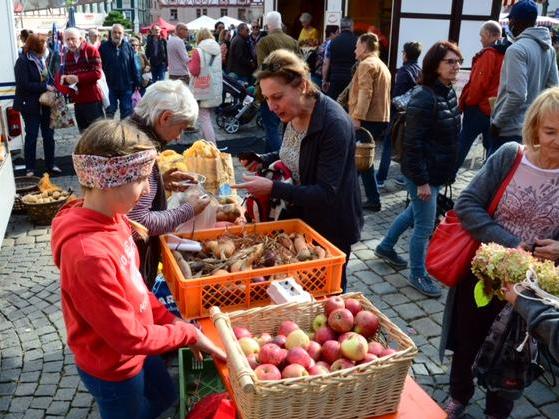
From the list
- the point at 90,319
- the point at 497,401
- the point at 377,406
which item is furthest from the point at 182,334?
the point at 497,401

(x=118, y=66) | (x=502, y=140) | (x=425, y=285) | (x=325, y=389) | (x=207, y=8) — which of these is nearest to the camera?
(x=325, y=389)

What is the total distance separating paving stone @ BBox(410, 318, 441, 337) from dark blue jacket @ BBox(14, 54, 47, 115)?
5890 millimetres

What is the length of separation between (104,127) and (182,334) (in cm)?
83

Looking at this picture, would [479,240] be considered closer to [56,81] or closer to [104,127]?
[104,127]

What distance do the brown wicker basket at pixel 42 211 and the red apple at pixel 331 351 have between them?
490 cm

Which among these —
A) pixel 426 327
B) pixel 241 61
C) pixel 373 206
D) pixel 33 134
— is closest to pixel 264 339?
pixel 426 327

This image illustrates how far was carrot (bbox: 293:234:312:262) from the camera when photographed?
2730 mm

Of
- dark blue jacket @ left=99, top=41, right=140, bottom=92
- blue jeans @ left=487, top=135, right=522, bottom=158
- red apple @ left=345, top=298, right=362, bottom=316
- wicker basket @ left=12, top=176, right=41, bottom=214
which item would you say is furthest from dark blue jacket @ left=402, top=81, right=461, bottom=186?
dark blue jacket @ left=99, top=41, right=140, bottom=92

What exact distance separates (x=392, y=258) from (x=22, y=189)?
4.49 m

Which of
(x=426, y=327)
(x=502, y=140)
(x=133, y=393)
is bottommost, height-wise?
(x=426, y=327)

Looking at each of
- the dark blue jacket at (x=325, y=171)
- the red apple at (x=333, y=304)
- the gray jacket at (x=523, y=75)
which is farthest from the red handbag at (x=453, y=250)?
the gray jacket at (x=523, y=75)

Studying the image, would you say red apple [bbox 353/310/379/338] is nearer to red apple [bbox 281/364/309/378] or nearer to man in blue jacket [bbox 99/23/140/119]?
red apple [bbox 281/364/309/378]

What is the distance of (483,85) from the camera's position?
21.9 feet

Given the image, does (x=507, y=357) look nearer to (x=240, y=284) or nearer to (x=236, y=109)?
(x=240, y=284)
